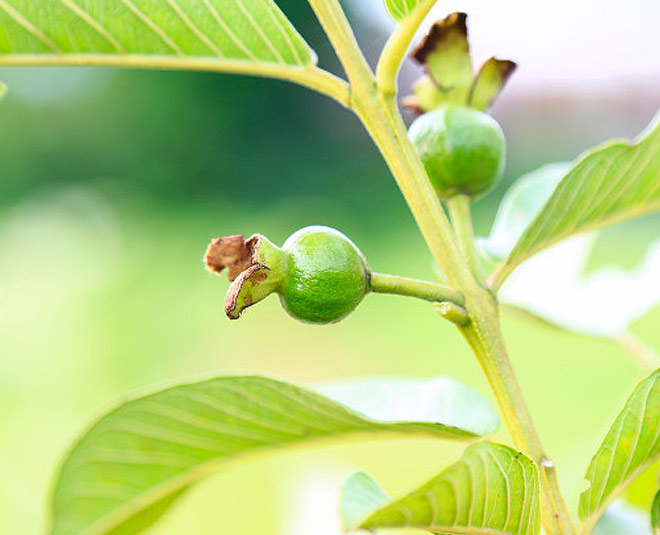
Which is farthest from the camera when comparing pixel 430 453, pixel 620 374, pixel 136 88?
pixel 136 88

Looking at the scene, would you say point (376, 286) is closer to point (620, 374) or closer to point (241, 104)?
point (620, 374)

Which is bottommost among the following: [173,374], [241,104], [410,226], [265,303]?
[173,374]

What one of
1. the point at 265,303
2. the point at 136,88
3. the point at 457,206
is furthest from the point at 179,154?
the point at 457,206

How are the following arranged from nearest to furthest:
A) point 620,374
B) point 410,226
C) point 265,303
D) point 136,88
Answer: point 620,374 → point 265,303 → point 410,226 → point 136,88

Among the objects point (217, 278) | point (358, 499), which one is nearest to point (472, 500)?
point (358, 499)

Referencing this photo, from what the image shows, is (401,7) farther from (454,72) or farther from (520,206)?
(520,206)

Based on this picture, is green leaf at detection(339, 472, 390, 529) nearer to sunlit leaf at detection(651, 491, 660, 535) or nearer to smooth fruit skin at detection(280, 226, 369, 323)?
smooth fruit skin at detection(280, 226, 369, 323)

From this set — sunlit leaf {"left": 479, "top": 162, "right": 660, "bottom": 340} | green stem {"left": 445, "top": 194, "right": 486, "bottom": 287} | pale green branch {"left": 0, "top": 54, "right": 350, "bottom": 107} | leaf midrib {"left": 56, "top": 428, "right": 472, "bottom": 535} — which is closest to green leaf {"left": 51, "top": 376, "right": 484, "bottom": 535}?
leaf midrib {"left": 56, "top": 428, "right": 472, "bottom": 535}

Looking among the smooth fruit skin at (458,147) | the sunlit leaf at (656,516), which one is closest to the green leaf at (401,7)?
the smooth fruit skin at (458,147)
